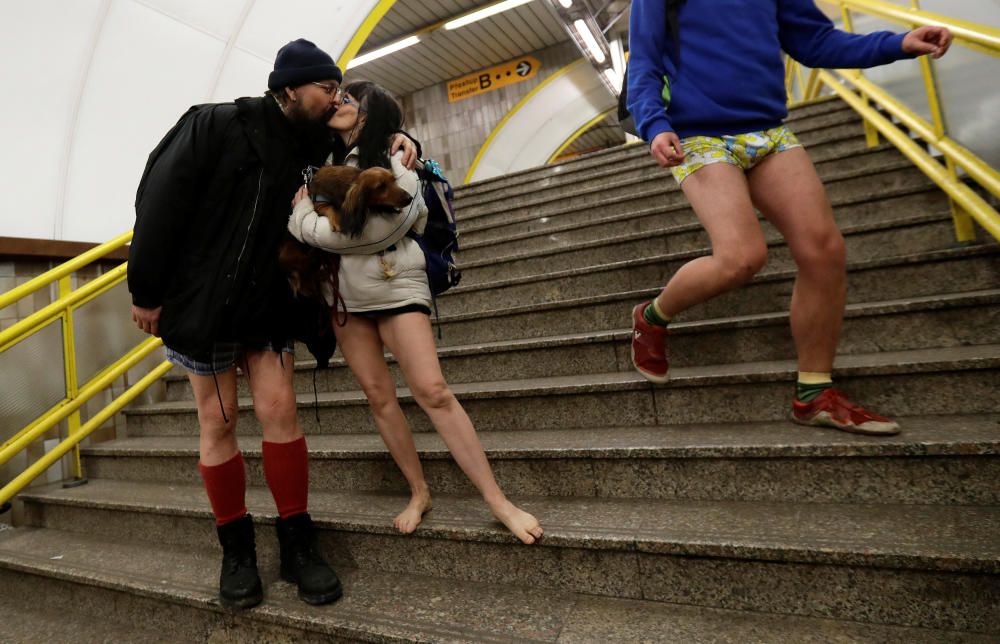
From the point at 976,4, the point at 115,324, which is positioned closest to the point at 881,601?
the point at 976,4

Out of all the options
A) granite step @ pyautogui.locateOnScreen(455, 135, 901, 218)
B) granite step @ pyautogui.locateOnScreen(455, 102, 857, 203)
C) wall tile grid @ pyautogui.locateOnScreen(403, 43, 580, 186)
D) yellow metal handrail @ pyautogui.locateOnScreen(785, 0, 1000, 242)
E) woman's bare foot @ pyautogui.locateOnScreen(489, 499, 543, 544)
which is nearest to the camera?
woman's bare foot @ pyautogui.locateOnScreen(489, 499, 543, 544)

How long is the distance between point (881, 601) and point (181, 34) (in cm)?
536

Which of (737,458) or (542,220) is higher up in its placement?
(542,220)

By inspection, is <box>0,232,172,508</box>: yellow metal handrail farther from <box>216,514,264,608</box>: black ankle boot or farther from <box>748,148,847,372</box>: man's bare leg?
<box>748,148,847,372</box>: man's bare leg

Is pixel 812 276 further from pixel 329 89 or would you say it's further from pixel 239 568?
pixel 239 568

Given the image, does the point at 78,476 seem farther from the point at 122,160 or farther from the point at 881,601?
the point at 881,601

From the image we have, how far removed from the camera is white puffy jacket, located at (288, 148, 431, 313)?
1346 mm

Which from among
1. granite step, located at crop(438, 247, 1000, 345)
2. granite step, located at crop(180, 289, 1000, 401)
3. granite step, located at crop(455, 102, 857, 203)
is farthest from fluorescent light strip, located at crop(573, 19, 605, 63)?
granite step, located at crop(180, 289, 1000, 401)

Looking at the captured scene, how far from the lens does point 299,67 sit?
53.5 inches

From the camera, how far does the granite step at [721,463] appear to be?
1.26 meters

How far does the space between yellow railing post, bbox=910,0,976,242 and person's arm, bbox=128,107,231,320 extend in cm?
286

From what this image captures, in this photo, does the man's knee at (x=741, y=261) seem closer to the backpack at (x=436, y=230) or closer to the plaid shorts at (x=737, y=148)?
A: the plaid shorts at (x=737, y=148)

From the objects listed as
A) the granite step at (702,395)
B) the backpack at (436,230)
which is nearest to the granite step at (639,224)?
the granite step at (702,395)

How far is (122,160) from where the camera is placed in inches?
138
